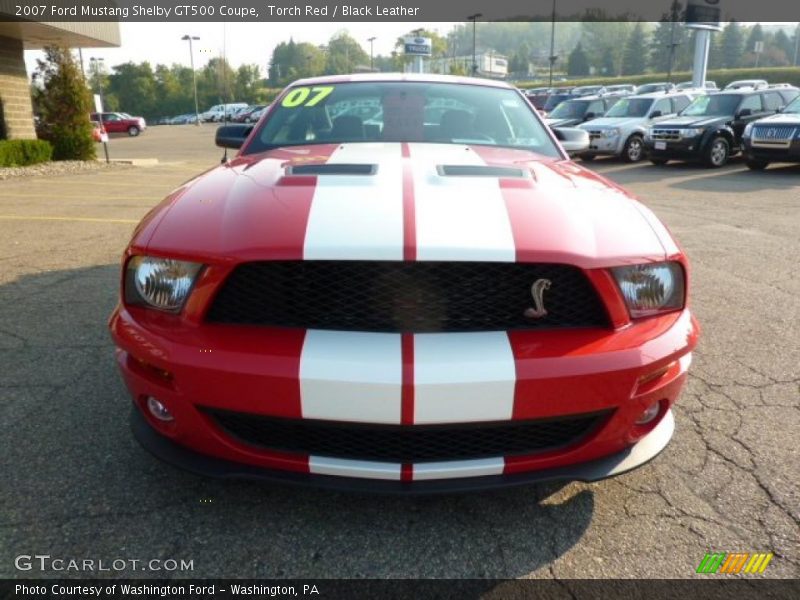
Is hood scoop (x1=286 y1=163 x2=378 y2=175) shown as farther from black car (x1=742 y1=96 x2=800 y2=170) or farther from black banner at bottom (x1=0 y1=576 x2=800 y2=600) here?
black car (x1=742 y1=96 x2=800 y2=170)

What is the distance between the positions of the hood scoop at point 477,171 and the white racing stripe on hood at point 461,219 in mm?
39

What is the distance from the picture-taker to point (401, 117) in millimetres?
3170

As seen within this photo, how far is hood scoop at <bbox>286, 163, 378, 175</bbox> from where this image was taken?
88.5 inches

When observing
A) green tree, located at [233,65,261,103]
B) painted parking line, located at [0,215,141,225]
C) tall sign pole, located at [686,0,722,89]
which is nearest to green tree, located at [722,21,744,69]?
green tree, located at [233,65,261,103]

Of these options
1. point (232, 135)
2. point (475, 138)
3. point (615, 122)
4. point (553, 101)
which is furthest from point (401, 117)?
point (553, 101)

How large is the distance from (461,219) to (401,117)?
1.52 meters

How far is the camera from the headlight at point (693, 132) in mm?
12688

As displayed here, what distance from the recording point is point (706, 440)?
2420mm

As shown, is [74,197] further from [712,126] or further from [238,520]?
[712,126]

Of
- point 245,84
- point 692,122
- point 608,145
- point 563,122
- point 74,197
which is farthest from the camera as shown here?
point 245,84

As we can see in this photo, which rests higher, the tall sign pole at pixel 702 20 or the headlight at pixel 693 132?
the tall sign pole at pixel 702 20

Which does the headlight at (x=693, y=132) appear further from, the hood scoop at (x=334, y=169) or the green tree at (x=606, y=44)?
the green tree at (x=606, y=44)

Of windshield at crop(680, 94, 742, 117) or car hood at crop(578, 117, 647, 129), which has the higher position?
windshield at crop(680, 94, 742, 117)

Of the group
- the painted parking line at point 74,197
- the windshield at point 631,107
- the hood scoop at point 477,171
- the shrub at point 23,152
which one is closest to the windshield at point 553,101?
the windshield at point 631,107
